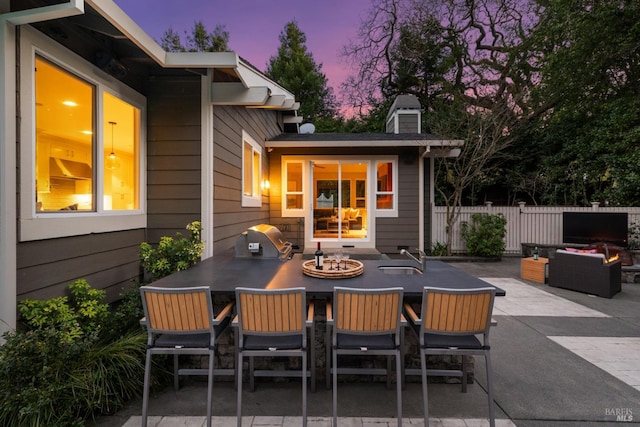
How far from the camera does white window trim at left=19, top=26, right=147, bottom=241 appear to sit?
205cm

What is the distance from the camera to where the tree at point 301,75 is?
17.8 m

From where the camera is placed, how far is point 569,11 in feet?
30.2

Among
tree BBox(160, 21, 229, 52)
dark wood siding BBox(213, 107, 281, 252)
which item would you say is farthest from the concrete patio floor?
tree BBox(160, 21, 229, 52)

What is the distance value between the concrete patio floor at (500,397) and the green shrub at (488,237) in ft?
14.5

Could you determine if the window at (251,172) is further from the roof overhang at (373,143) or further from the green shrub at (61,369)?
the green shrub at (61,369)

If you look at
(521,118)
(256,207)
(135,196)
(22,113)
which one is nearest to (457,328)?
(22,113)

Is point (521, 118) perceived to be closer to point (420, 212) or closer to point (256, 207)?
point (420, 212)

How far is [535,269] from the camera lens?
5734mm

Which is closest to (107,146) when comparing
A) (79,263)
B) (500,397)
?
(79,263)

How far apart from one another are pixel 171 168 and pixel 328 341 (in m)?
2.64

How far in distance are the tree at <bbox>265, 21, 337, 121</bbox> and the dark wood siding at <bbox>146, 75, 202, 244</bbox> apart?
1457cm

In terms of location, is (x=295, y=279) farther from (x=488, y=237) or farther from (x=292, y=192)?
(x=488, y=237)

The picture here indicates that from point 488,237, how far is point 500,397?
6.21m

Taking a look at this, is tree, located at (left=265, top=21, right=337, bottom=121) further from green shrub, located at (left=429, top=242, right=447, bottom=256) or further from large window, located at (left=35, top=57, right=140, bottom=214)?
large window, located at (left=35, top=57, right=140, bottom=214)
